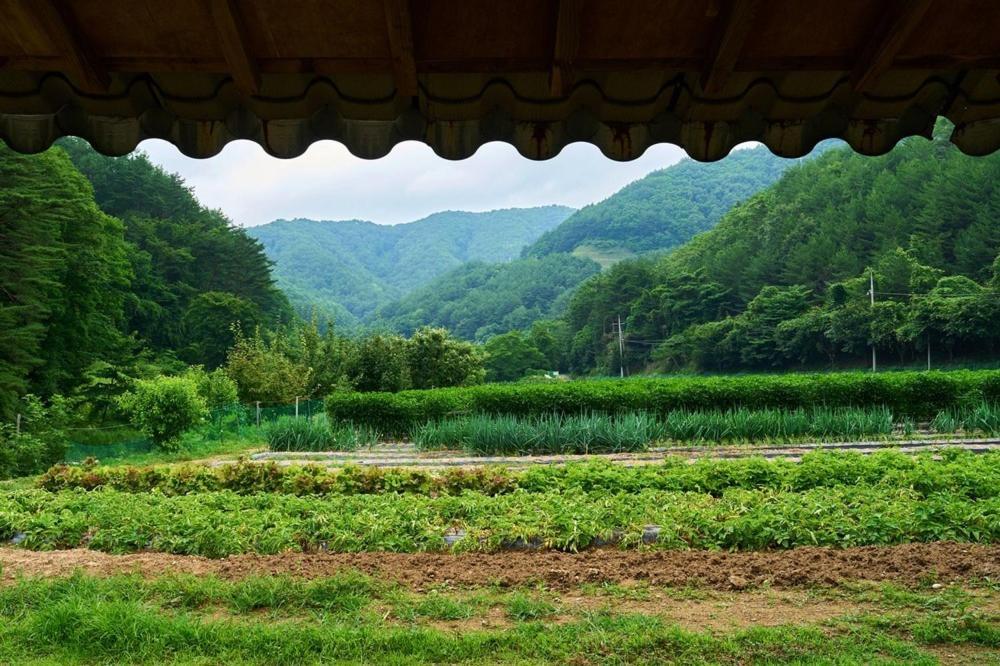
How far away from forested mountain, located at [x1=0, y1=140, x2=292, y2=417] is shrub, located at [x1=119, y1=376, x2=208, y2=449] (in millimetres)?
6006

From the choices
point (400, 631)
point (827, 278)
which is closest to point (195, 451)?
point (400, 631)

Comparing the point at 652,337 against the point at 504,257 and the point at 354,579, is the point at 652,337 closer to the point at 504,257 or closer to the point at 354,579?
the point at 354,579

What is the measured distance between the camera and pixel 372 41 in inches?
105

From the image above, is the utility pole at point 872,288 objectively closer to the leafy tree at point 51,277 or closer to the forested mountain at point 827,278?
the forested mountain at point 827,278

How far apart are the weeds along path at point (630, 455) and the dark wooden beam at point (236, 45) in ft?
30.7

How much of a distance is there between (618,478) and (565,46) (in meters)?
6.29

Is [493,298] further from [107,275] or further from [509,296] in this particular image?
[107,275]

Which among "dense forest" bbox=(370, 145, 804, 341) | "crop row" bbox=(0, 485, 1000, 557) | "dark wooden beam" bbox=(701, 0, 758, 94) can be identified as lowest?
"crop row" bbox=(0, 485, 1000, 557)

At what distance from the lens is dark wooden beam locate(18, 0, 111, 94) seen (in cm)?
248

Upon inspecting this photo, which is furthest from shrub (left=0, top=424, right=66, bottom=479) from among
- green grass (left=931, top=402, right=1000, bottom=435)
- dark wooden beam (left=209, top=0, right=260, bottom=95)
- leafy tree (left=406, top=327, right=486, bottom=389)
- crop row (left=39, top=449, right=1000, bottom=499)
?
green grass (left=931, top=402, right=1000, bottom=435)

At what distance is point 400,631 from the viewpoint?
4.54m

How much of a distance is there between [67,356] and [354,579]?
28.5 metres

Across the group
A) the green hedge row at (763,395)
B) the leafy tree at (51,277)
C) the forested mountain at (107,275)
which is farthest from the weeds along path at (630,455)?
the forested mountain at (107,275)

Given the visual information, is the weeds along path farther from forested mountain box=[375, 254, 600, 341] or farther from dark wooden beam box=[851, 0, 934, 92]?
→ forested mountain box=[375, 254, 600, 341]
